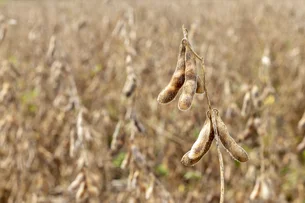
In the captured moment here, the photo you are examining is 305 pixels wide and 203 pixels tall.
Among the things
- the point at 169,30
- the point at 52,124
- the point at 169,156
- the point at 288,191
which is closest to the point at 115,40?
the point at 169,30

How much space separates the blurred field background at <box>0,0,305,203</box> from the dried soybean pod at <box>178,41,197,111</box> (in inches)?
34.7

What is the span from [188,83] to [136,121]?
3.20ft

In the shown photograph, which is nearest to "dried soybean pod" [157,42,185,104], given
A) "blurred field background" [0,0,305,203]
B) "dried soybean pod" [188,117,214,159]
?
"dried soybean pod" [188,117,214,159]

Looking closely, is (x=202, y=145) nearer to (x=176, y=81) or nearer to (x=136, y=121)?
(x=176, y=81)

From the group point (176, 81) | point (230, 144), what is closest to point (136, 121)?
point (176, 81)

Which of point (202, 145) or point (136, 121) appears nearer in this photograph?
point (202, 145)

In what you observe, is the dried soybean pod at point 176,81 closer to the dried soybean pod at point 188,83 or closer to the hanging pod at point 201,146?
the dried soybean pod at point 188,83

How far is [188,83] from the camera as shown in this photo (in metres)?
1.05

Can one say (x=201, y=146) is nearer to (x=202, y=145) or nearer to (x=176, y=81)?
(x=202, y=145)

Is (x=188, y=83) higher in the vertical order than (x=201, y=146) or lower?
higher

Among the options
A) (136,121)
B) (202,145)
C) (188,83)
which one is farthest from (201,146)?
(136,121)

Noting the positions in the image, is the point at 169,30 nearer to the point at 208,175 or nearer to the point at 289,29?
the point at 289,29

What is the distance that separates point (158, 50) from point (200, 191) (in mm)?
1824

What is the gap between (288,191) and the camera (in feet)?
11.4
